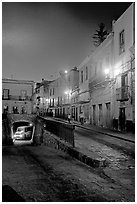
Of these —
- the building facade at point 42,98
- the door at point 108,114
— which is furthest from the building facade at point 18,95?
the door at point 108,114

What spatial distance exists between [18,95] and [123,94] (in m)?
37.1

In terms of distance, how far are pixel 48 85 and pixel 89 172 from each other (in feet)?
138

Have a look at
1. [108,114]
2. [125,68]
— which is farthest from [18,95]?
[125,68]

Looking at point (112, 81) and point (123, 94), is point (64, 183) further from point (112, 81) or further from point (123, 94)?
point (112, 81)

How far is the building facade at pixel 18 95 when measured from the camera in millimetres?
46906

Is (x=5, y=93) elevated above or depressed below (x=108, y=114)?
above

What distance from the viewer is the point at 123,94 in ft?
51.8

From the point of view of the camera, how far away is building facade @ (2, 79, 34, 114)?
46.9 meters

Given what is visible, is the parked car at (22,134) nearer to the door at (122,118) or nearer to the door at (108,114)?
the door at (108,114)

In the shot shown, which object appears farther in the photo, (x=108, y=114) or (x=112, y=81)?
(x=108, y=114)

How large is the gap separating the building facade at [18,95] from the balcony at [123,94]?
112ft

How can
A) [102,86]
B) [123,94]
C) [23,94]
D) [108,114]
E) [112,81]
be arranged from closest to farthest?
1. [123,94]
2. [112,81]
3. [108,114]
4. [102,86]
5. [23,94]

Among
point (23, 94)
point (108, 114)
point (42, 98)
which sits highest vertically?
point (23, 94)

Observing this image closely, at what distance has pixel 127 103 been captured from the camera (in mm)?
15594
